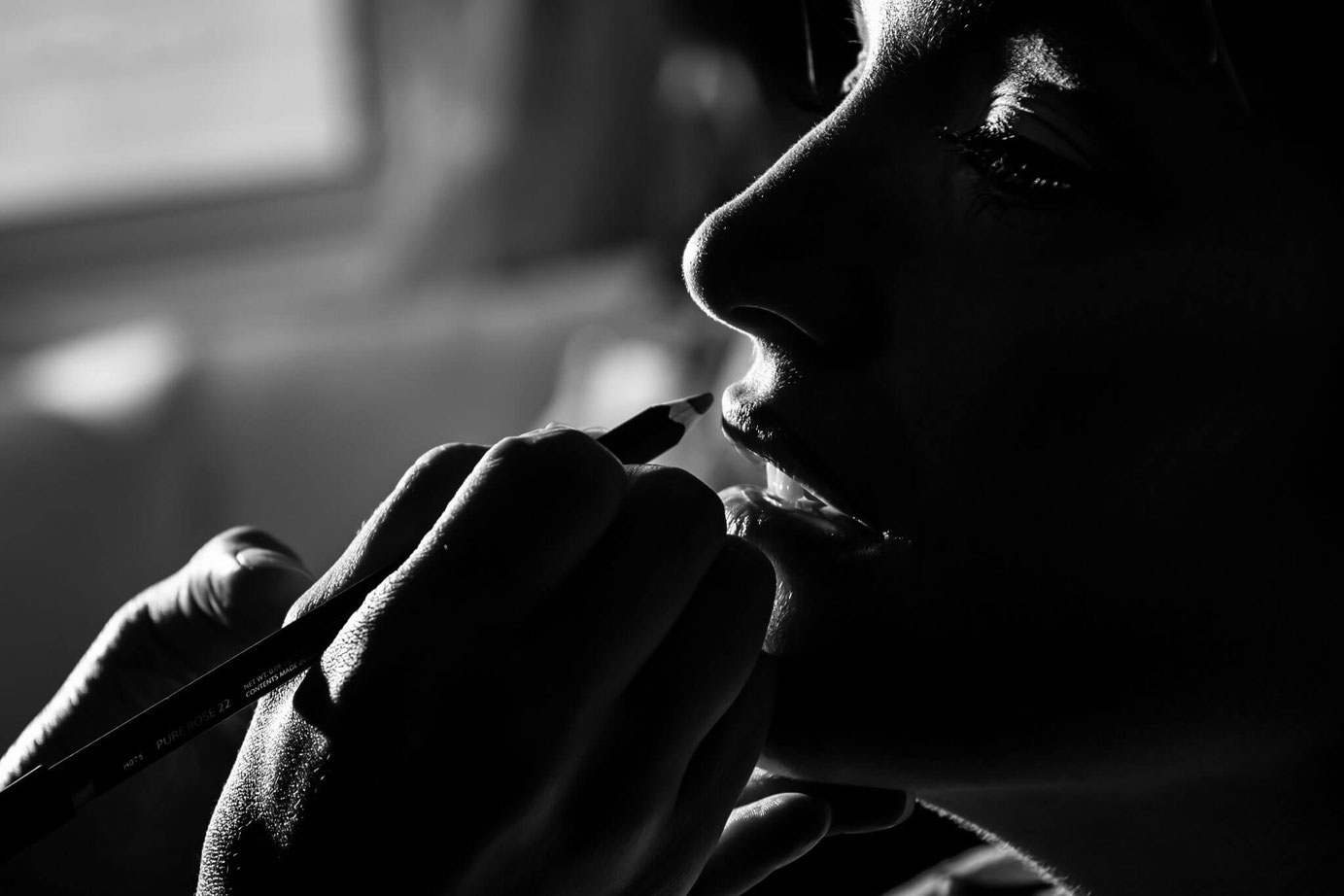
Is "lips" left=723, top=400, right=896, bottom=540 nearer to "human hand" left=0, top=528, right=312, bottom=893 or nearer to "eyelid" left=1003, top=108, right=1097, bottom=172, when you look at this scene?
"eyelid" left=1003, top=108, right=1097, bottom=172

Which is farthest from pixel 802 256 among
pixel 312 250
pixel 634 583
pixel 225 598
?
pixel 312 250

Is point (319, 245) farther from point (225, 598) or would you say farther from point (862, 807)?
point (862, 807)

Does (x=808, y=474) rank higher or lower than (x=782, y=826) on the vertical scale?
higher

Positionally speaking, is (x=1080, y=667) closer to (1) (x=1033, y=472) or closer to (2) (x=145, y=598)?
(1) (x=1033, y=472)

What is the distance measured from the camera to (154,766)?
760 mm

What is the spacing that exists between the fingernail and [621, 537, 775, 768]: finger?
26 centimetres

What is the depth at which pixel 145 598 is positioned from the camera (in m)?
0.78

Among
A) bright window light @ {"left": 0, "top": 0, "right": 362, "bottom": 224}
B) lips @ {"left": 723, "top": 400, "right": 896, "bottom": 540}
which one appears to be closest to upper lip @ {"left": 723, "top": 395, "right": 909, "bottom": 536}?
lips @ {"left": 723, "top": 400, "right": 896, "bottom": 540}

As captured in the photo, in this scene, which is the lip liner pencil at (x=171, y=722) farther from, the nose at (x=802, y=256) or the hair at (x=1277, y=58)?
the hair at (x=1277, y=58)

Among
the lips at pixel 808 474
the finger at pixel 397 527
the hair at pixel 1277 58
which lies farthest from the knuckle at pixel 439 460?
the hair at pixel 1277 58

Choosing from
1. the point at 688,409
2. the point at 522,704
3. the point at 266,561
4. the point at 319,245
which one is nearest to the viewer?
the point at 522,704

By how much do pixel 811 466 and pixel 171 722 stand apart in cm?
26

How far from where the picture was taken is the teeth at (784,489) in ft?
1.88

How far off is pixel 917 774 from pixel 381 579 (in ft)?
0.71
